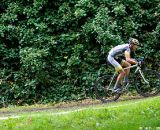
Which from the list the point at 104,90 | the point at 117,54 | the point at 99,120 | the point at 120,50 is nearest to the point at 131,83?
the point at 104,90

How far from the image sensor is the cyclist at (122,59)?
14.6 metres

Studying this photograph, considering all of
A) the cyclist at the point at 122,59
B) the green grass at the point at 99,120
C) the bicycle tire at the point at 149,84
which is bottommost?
the bicycle tire at the point at 149,84

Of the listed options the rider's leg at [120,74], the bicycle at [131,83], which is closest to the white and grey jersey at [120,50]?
the rider's leg at [120,74]

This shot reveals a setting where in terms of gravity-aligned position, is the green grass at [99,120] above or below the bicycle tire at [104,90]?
above

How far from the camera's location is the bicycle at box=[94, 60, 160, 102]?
15344mm

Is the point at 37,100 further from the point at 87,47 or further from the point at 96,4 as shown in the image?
the point at 96,4

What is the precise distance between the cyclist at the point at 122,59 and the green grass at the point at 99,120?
3.34m

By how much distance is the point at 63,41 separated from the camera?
62.2 ft

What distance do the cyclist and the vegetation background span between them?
3078mm

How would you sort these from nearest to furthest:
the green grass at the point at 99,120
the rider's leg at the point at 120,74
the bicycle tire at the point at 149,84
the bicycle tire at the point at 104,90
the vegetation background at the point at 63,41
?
1. the green grass at the point at 99,120
2. the rider's leg at the point at 120,74
3. the bicycle tire at the point at 149,84
4. the bicycle tire at the point at 104,90
5. the vegetation background at the point at 63,41

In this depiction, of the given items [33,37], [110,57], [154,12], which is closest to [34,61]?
[33,37]

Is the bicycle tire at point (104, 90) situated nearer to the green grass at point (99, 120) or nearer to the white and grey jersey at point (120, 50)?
the white and grey jersey at point (120, 50)

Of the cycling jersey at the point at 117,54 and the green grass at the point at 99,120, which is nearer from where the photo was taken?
the green grass at the point at 99,120

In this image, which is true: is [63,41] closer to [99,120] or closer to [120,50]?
[120,50]
